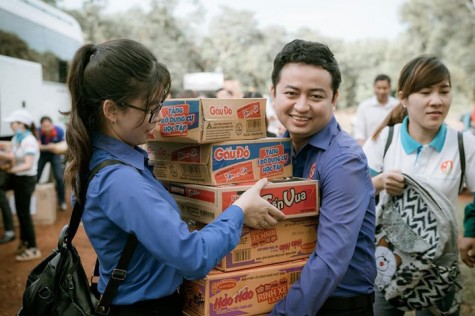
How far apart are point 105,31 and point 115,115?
3671cm

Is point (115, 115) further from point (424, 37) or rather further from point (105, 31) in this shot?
point (105, 31)

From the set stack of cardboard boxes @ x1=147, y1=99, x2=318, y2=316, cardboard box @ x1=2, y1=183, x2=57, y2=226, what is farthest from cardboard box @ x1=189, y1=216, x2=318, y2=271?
cardboard box @ x1=2, y1=183, x2=57, y2=226

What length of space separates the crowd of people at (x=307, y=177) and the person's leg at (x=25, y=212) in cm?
564

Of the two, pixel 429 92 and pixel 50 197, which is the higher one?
pixel 429 92

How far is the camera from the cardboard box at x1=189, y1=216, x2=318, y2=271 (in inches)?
69.6

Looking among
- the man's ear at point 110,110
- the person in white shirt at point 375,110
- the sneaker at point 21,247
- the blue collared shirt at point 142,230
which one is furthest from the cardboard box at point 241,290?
the person in white shirt at point 375,110

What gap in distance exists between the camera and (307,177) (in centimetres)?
202

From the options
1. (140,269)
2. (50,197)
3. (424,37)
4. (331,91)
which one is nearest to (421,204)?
(331,91)

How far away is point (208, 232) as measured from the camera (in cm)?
154

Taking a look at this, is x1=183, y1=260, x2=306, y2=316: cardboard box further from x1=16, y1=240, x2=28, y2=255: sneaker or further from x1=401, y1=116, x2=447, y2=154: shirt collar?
x1=16, y1=240, x2=28, y2=255: sneaker

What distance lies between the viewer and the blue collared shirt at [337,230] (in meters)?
1.74

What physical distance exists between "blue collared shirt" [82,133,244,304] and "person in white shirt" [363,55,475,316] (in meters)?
1.29

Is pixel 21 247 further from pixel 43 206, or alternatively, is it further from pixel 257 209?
pixel 257 209

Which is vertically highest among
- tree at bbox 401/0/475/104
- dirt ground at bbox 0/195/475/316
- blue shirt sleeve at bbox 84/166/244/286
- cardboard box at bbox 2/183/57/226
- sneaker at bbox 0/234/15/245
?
tree at bbox 401/0/475/104
